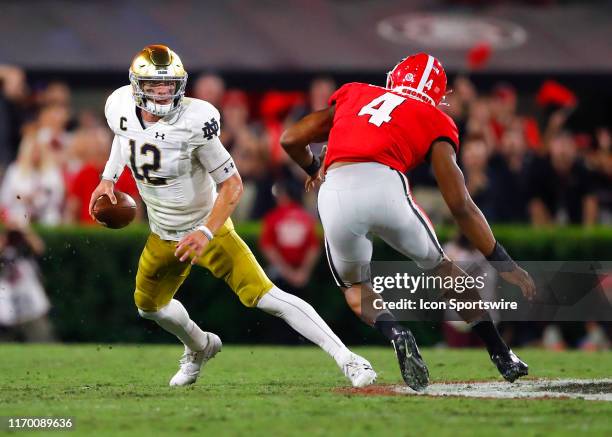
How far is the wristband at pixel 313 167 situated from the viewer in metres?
7.00

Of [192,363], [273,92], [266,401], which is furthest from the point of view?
[273,92]

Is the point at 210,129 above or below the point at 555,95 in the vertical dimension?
above

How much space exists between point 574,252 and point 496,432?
622 centimetres

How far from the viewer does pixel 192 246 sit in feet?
20.8

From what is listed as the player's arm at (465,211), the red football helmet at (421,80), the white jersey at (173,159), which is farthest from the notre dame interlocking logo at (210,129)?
the player's arm at (465,211)

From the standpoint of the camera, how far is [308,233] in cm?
1088

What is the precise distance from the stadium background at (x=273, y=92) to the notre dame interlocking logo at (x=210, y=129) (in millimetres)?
4359

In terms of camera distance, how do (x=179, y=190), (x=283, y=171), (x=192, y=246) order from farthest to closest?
1. (x=283, y=171)
2. (x=179, y=190)
3. (x=192, y=246)

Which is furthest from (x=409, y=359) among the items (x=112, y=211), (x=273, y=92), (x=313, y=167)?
(x=273, y=92)

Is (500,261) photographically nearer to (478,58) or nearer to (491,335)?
(491,335)

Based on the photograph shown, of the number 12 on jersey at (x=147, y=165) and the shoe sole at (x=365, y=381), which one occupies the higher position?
the number 12 on jersey at (x=147, y=165)

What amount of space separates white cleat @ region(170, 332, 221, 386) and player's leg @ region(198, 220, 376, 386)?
54cm

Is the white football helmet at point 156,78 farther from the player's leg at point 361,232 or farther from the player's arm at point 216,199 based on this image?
the player's leg at point 361,232

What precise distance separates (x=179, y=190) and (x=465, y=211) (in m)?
1.59
